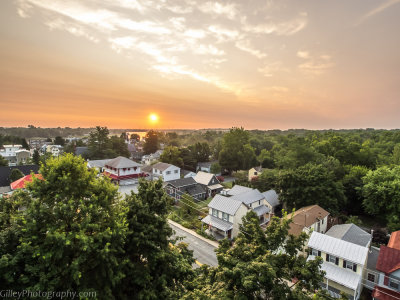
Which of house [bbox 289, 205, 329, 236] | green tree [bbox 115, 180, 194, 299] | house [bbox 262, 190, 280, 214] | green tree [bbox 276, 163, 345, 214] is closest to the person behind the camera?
green tree [bbox 115, 180, 194, 299]

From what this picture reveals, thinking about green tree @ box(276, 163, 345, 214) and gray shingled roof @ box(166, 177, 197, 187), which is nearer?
green tree @ box(276, 163, 345, 214)

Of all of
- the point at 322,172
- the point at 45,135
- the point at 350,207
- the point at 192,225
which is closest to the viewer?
the point at 192,225

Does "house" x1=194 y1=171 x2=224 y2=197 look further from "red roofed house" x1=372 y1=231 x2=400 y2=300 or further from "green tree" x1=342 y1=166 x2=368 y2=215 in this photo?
"red roofed house" x1=372 y1=231 x2=400 y2=300

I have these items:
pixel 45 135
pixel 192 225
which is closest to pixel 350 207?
pixel 192 225

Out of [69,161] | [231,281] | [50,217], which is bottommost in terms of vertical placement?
[231,281]

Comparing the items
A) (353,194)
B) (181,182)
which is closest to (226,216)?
(181,182)

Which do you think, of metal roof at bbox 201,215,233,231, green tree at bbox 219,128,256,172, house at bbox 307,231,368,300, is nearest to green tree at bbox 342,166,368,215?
house at bbox 307,231,368,300

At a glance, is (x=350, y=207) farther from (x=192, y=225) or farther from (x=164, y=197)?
(x=164, y=197)
